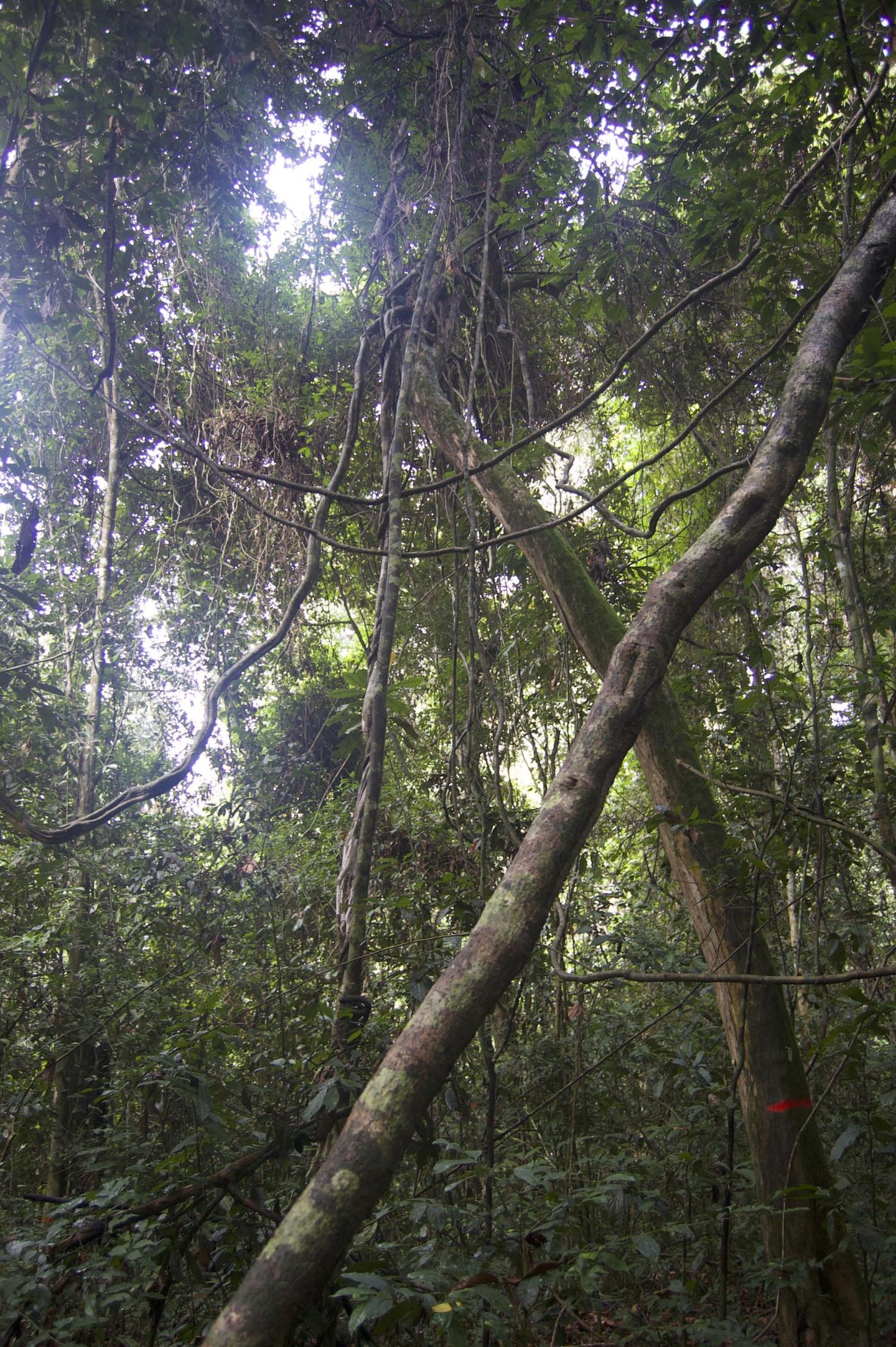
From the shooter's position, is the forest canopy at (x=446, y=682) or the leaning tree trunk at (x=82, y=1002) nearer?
the forest canopy at (x=446, y=682)

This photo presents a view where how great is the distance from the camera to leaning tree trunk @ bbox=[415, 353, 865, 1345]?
2064mm

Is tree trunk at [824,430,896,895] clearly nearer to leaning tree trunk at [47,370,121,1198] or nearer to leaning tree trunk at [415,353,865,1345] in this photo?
leaning tree trunk at [415,353,865,1345]

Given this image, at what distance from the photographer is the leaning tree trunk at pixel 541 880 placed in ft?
3.00

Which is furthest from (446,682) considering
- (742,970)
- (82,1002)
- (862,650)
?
(742,970)

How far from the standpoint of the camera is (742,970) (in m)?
2.43

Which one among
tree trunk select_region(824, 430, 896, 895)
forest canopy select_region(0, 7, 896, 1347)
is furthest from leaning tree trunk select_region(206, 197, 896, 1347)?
tree trunk select_region(824, 430, 896, 895)

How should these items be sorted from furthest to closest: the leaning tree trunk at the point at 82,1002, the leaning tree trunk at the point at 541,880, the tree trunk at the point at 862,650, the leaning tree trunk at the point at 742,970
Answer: the leaning tree trunk at the point at 82,1002, the tree trunk at the point at 862,650, the leaning tree trunk at the point at 742,970, the leaning tree trunk at the point at 541,880

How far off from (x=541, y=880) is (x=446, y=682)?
3.96 m

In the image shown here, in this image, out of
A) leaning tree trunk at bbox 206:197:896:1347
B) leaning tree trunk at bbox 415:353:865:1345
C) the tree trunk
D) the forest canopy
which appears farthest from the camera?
the tree trunk

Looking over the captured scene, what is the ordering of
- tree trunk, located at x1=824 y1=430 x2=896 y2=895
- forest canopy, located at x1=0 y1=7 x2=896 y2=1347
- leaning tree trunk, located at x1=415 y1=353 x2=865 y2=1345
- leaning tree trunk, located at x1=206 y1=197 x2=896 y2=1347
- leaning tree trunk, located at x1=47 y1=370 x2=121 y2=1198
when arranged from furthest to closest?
leaning tree trunk, located at x1=47 y1=370 x2=121 y2=1198 → tree trunk, located at x1=824 y1=430 x2=896 y2=895 → leaning tree trunk, located at x1=415 y1=353 x2=865 y2=1345 → forest canopy, located at x1=0 y1=7 x2=896 y2=1347 → leaning tree trunk, located at x1=206 y1=197 x2=896 y2=1347

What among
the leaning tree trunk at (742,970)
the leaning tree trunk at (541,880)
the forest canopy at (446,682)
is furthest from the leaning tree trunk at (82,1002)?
the leaning tree trunk at (541,880)

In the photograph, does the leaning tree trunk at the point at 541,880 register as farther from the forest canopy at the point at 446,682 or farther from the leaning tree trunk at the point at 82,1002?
the leaning tree trunk at the point at 82,1002

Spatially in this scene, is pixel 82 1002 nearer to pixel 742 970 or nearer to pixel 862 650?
pixel 742 970

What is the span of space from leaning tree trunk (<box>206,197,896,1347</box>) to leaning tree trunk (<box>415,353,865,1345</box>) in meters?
0.06
